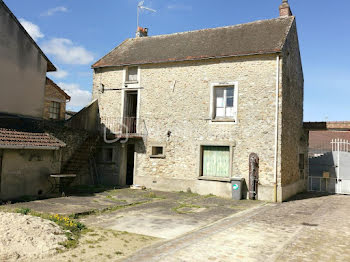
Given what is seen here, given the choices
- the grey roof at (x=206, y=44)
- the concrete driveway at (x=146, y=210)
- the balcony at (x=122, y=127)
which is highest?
the grey roof at (x=206, y=44)

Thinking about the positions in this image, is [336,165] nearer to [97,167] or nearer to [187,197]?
[187,197]

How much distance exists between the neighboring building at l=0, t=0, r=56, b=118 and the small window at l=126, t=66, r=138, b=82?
4032mm

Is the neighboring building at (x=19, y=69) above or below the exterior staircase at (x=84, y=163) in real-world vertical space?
above

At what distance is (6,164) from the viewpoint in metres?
10.7

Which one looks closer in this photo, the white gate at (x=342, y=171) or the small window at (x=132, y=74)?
the small window at (x=132, y=74)

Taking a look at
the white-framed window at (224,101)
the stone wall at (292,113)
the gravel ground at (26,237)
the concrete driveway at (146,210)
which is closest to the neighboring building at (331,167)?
the stone wall at (292,113)

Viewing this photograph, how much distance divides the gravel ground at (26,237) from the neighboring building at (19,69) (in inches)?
274

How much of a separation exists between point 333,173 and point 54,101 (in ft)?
61.1

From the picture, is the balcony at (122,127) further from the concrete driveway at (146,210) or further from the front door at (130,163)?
the concrete driveway at (146,210)

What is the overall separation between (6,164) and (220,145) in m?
8.36

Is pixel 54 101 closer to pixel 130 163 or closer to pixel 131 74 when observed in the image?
pixel 131 74

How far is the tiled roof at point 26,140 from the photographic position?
409 inches

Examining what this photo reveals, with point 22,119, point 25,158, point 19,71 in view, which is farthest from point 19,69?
point 25,158

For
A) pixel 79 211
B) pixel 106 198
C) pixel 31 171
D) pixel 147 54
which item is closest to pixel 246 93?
pixel 147 54
